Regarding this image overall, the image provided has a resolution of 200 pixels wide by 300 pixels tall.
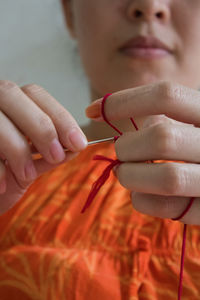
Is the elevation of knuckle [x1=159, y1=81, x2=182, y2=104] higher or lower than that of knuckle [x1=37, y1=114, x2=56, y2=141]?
higher

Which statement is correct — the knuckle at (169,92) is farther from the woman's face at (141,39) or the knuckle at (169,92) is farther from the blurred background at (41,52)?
the blurred background at (41,52)

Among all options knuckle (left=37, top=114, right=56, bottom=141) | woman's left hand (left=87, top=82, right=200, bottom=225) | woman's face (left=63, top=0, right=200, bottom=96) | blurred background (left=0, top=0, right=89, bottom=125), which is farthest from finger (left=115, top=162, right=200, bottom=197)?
blurred background (left=0, top=0, right=89, bottom=125)

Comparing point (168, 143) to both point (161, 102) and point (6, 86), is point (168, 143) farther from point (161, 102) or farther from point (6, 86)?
point (6, 86)

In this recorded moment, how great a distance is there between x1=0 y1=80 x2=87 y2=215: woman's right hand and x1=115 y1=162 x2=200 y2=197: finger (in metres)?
0.08

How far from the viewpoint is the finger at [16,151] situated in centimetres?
36

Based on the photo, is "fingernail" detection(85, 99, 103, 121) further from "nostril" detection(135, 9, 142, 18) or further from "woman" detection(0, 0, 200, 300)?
"nostril" detection(135, 9, 142, 18)

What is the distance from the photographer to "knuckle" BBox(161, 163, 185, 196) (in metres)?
0.31

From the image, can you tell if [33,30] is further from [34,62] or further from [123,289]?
[123,289]

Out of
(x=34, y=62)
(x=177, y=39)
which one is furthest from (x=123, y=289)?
(x=34, y=62)

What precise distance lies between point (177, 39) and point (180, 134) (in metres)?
0.33

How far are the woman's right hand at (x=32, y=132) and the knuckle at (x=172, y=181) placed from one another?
99mm

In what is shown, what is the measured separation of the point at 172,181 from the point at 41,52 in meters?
1.01

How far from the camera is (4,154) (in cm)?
37

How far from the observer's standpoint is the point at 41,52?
3.87ft
